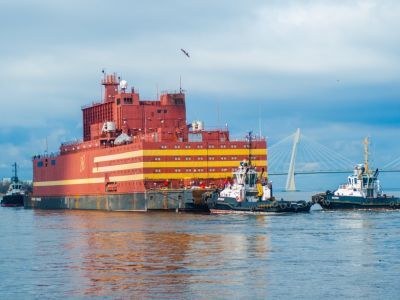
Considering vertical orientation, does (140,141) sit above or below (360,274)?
above

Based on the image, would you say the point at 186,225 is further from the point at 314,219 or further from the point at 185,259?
the point at 185,259

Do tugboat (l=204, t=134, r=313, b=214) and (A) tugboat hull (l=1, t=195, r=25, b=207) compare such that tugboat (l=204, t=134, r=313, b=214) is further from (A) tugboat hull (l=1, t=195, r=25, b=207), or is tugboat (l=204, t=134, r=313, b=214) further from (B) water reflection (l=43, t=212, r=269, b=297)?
(A) tugboat hull (l=1, t=195, r=25, b=207)

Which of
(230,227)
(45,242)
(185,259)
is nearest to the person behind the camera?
(185,259)

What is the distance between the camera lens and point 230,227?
244 ft

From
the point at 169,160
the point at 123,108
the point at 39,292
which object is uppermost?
the point at 123,108

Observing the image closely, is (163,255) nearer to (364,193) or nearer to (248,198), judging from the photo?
(248,198)

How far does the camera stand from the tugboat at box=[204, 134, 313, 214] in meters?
92.2

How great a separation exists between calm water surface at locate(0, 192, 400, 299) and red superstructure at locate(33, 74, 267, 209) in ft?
82.8

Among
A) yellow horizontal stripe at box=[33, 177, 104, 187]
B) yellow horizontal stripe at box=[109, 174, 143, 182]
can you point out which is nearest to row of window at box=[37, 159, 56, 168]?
yellow horizontal stripe at box=[33, 177, 104, 187]

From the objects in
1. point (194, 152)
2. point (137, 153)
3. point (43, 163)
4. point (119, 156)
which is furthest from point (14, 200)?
point (194, 152)

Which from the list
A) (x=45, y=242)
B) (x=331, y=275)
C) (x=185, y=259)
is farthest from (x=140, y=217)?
(x=331, y=275)

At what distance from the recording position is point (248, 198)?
94.1m

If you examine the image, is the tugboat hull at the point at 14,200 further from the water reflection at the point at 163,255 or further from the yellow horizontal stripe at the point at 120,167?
the water reflection at the point at 163,255

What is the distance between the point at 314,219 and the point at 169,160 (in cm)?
2596
